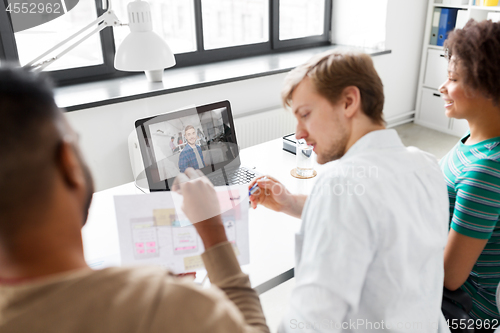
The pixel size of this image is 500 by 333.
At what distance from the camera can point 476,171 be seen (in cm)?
108

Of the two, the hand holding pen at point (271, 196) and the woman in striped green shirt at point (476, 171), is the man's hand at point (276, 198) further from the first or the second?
the woman in striped green shirt at point (476, 171)

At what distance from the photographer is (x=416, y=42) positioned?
148 inches

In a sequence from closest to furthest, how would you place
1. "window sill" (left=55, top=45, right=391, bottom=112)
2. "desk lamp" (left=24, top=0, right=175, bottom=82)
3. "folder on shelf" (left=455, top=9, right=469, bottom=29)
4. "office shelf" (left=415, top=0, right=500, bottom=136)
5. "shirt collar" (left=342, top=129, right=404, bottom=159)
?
"shirt collar" (left=342, top=129, right=404, bottom=159) < "desk lamp" (left=24, top=0, right=175, bottom=82) < "window sill" (left=55, top=45, right=391, bottom=112) < "folder on shelf" (left=455, top=9, right=469, bottom=29) < "office shelf" (left=415, top=0, right=500, bottom=136)

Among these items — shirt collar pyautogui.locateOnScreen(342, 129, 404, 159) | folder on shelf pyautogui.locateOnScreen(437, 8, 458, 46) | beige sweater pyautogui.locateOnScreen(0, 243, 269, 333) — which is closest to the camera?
beige sweater pyautogui.locateOnScreen(0, 243, 269, 333)

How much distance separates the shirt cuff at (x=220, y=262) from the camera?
0.81 metres

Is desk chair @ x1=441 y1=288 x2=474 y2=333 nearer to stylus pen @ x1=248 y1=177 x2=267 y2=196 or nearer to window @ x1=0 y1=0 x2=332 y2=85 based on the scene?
stylus pen @ x1=248 y1=177 x2=267 y2=196

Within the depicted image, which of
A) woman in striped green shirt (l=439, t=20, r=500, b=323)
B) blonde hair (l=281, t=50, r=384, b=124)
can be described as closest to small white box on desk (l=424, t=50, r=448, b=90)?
woman in striped green shirt (l=439, t=20, r=500, b=323)

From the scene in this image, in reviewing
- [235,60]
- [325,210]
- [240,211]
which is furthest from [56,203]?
[235,60]

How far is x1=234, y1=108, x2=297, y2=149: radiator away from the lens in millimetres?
2801

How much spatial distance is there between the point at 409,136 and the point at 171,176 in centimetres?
292

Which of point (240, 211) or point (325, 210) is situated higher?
point (325, 210)

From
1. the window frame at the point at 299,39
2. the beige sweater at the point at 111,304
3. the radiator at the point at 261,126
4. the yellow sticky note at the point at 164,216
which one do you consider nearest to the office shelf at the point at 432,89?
the window frame at the point at 299,39

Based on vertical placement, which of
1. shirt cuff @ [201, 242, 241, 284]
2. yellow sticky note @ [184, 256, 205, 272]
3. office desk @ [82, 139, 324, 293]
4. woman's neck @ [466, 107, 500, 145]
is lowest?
office desk @ [82, 139, 324, 293]

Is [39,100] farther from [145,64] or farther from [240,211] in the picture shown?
[145,64]
